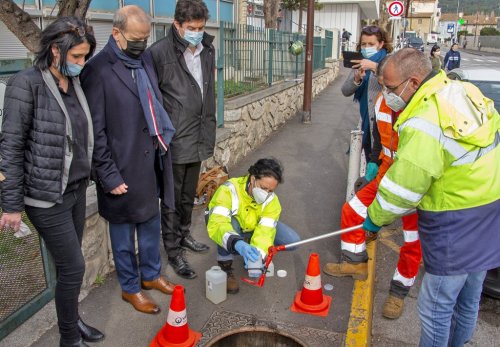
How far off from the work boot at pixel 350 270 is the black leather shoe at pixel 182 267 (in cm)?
110

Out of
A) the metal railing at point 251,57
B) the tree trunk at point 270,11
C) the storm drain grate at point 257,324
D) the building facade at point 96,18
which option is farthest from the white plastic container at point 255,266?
the tree trunk at point 270,11

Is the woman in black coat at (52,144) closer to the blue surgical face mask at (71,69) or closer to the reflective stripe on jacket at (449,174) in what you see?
the blue surgical face mask at (71,69)

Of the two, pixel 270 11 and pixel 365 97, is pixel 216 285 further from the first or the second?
pixel 270 11

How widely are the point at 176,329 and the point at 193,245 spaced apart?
136 centimetres

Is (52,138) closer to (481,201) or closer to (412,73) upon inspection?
(412,73)

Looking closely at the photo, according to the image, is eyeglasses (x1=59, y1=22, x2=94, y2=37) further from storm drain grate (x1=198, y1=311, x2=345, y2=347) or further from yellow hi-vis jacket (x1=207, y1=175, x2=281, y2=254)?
storm drain grate (x1=198, y1=311, x2=345, y2=347)

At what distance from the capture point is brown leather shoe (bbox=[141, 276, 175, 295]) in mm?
3484

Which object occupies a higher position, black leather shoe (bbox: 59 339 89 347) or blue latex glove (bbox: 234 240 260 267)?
blue latex glove (bbox: 234 240 260 267)

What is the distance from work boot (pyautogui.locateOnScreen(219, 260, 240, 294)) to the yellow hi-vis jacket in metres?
0.29

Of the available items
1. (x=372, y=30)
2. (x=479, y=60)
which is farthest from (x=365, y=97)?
(x=479, y=60)

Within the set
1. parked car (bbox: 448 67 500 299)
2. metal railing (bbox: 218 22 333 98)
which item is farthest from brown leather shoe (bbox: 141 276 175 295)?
parked car (bbox: 448 67 500 299)

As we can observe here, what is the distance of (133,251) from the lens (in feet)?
10.6

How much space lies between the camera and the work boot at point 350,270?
3842 millimetres

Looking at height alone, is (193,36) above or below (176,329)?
above
